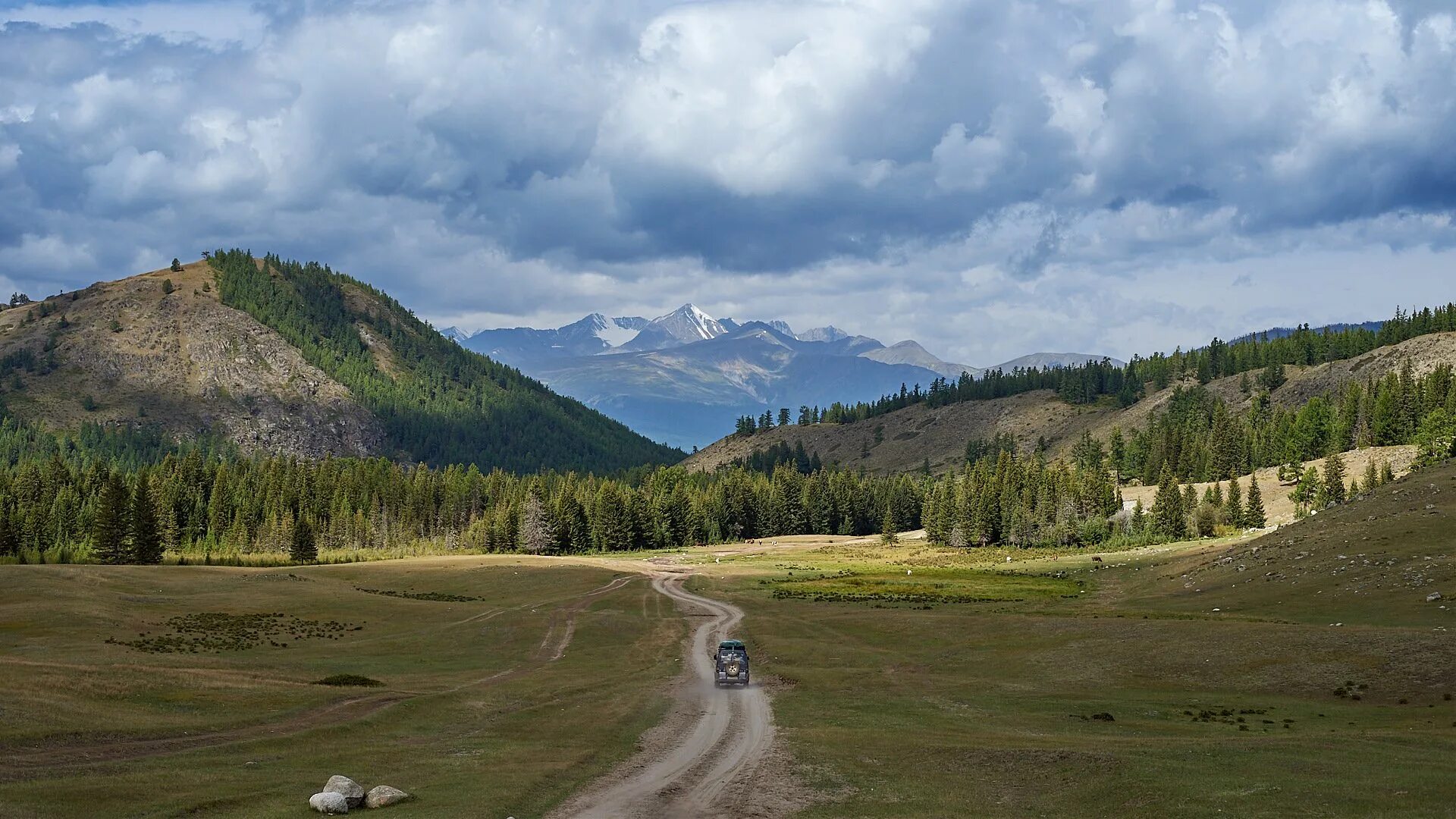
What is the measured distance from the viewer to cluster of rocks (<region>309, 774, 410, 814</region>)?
24969 mm

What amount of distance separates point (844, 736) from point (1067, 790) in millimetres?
10811

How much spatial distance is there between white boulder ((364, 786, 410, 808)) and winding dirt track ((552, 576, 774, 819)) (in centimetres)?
458

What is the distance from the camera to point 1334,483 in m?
153

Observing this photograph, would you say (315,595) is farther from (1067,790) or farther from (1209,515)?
(1209,515)

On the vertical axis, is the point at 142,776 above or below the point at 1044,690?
above

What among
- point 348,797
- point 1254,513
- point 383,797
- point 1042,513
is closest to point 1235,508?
point 1254,513

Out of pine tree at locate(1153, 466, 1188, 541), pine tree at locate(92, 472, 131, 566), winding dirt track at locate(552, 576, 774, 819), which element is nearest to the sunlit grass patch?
pine tree at locate(1153, 466, 1188, 541)

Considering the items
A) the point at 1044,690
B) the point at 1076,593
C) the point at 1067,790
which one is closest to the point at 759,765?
the point at 1067,790

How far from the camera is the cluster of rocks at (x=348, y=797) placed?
81.9 ft

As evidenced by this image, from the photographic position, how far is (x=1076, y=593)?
104 meters

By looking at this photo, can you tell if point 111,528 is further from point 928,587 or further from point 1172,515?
point 1172,515

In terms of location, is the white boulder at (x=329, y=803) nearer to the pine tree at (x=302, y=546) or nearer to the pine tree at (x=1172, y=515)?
the pine tree at (x=302, y=546)

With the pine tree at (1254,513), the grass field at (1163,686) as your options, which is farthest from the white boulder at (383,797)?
the pine tree at (1254,513)

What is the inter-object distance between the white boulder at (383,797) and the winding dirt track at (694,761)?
4576 mm
